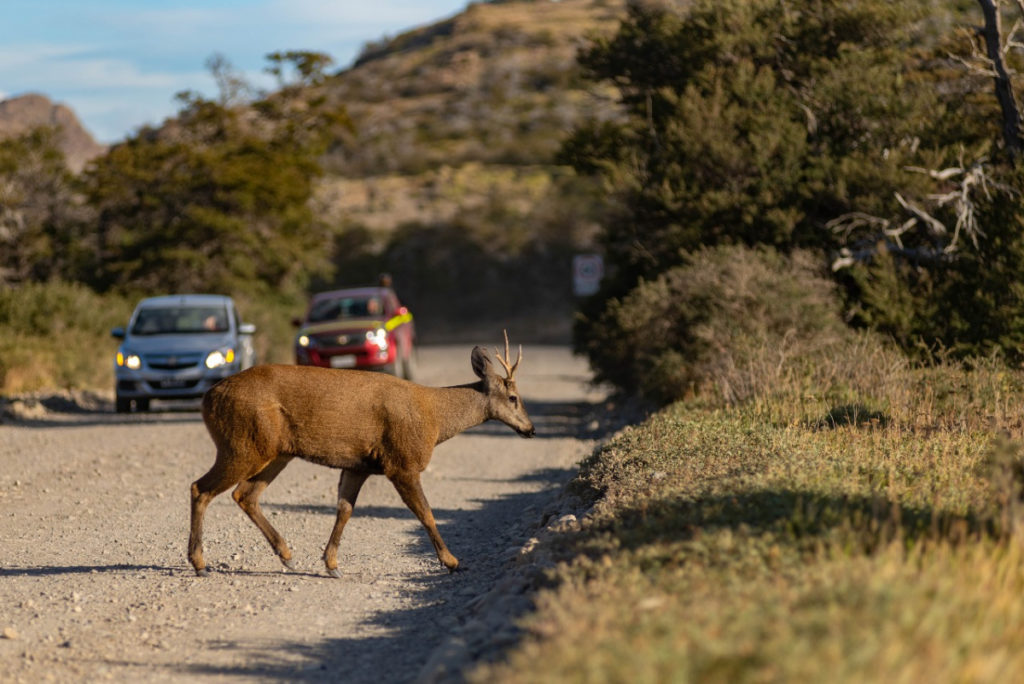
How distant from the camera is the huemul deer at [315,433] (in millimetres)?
9398

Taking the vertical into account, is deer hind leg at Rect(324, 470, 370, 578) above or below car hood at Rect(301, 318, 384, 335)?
below

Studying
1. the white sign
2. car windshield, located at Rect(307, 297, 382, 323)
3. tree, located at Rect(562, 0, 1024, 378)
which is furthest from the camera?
the white sign

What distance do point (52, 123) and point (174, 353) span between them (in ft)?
74.4

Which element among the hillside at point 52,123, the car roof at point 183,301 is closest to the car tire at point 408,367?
the car roof at point 183,301

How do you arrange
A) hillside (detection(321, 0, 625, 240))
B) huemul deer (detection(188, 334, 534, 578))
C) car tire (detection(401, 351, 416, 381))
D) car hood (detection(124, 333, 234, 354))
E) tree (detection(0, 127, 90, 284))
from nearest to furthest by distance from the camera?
huemul deer (detection(188, 334, 534, 578))
car hood (detection(124, 333, 234, 354))
car tire (detection(401, 351, 416, 381))
tree (detection(0, 127, 90, 284))
hillside (detection(321, 0, 625, 240))

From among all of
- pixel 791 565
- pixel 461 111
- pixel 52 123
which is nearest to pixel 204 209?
pixel 52 123

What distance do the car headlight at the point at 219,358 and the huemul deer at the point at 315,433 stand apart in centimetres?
1239

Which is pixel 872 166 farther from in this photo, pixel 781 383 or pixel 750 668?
pixel 750 668

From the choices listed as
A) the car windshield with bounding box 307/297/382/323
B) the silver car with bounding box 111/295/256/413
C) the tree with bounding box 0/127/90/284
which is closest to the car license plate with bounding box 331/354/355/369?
the car windshield with bounding box 307/297/382/323

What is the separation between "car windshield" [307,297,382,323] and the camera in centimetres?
2722

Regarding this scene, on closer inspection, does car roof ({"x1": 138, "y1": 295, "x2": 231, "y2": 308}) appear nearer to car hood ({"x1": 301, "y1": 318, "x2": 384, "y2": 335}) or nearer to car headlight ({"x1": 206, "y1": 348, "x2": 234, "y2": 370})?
car headlight ({"x1": 206, "y1": 348, "x2": 234, "y2": 370})

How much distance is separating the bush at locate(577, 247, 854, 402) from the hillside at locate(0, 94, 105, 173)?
2407cm

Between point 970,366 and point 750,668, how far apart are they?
45.7 feet

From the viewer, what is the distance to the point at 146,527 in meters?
12.0
